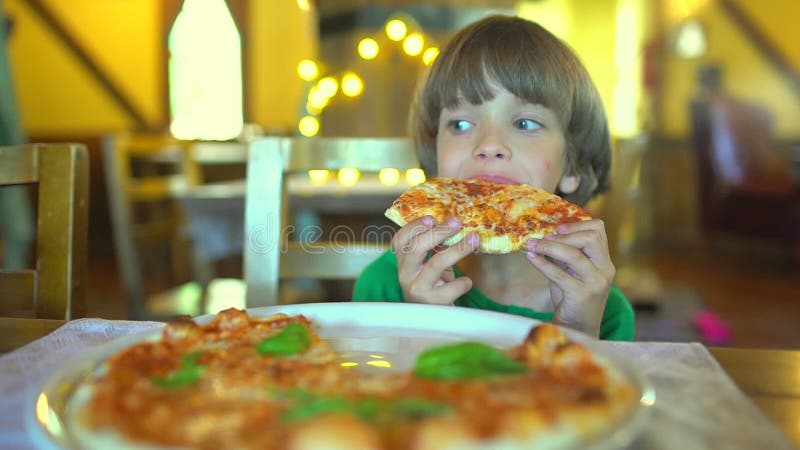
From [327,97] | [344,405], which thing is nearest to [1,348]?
[344,405]

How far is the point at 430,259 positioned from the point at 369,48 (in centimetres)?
279

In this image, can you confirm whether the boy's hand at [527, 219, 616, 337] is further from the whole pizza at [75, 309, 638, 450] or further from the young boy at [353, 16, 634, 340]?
the whole pizza at [75, 309, 638, 450]

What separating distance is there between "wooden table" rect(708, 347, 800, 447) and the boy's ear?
58 cm

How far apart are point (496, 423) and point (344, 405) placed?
0.31ft

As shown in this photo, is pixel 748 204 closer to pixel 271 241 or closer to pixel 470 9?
pixel 470 9

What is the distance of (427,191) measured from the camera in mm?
987

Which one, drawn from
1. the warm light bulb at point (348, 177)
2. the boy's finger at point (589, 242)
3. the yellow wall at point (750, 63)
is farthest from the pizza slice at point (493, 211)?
the yellow wall at point (750, 63)

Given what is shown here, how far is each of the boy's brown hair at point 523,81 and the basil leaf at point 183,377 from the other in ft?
2.49

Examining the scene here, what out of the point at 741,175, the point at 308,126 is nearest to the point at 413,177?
the point at 308,126

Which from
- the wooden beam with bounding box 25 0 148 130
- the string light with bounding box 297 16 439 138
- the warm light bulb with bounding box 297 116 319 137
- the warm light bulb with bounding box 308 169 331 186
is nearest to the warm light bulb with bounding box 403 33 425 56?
the string light with bounding box 297 16 439 138

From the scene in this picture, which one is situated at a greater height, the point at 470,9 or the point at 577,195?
the point at 470,9

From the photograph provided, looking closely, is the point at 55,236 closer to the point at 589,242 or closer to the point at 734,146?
the point at 589,242

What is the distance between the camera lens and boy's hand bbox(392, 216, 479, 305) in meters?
0.85

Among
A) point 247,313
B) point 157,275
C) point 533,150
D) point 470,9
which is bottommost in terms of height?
point 157,275
